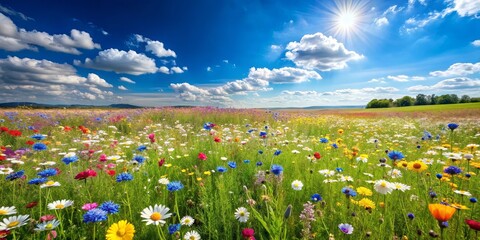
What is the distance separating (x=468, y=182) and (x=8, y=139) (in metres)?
8.33

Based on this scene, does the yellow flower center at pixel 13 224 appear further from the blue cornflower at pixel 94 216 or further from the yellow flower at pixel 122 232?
the yellow flower at pixel 122 232

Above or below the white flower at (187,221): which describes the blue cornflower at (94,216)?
above

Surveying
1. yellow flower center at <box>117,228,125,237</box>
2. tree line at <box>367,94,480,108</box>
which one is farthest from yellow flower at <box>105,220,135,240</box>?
tree line at <box>367,94,480,108</box>

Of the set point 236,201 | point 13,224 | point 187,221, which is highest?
point 13,224

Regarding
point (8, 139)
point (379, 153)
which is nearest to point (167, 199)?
point (379, 153)

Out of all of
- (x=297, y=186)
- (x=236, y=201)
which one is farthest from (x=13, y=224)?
(x=297, y=186)

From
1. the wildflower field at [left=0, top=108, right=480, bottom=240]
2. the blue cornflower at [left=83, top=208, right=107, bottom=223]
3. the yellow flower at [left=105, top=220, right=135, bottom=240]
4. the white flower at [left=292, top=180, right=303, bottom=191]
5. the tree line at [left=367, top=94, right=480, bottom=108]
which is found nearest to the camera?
the yellow flower at [left=105, top=220, right=135, bottom=240]

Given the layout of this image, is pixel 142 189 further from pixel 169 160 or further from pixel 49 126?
pixel 49 126

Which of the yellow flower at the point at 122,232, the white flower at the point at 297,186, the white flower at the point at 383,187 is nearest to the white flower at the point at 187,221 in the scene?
the yellow flower at the point at 122,232

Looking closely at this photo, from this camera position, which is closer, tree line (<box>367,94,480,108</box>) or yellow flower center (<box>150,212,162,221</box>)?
yellow flower center (<box>150,212,162,221</box>)

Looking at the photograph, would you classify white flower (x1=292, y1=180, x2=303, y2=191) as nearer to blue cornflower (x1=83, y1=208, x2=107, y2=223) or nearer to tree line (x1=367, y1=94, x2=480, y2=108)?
blue cornflower (x1=83, y1=208, x2=107, y2=223)

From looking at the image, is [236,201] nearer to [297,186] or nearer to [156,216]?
[297,186]

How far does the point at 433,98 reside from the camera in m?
65.8

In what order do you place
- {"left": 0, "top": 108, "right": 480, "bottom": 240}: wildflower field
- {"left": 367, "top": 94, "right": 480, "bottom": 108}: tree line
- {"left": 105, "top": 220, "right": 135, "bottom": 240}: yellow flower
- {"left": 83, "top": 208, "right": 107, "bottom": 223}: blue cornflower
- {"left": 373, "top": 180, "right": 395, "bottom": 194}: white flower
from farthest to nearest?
1. {"left": 367, "top": 94, "right": 480, "bottom": 108}: tree line
2. {"left": 373, "top": 180, "right": 395, "bottom": 194}: white flower
3. {"left": 0, "top": 108, "right": 480, "bottom": 240}: wildflower field
4. {"left": 83, "top": 208, "right": 107, "bottom": 223}: blue cornflower
5. {"left": 105, "top": 220, "right": 135, "bottom": 240}: yellow flower
